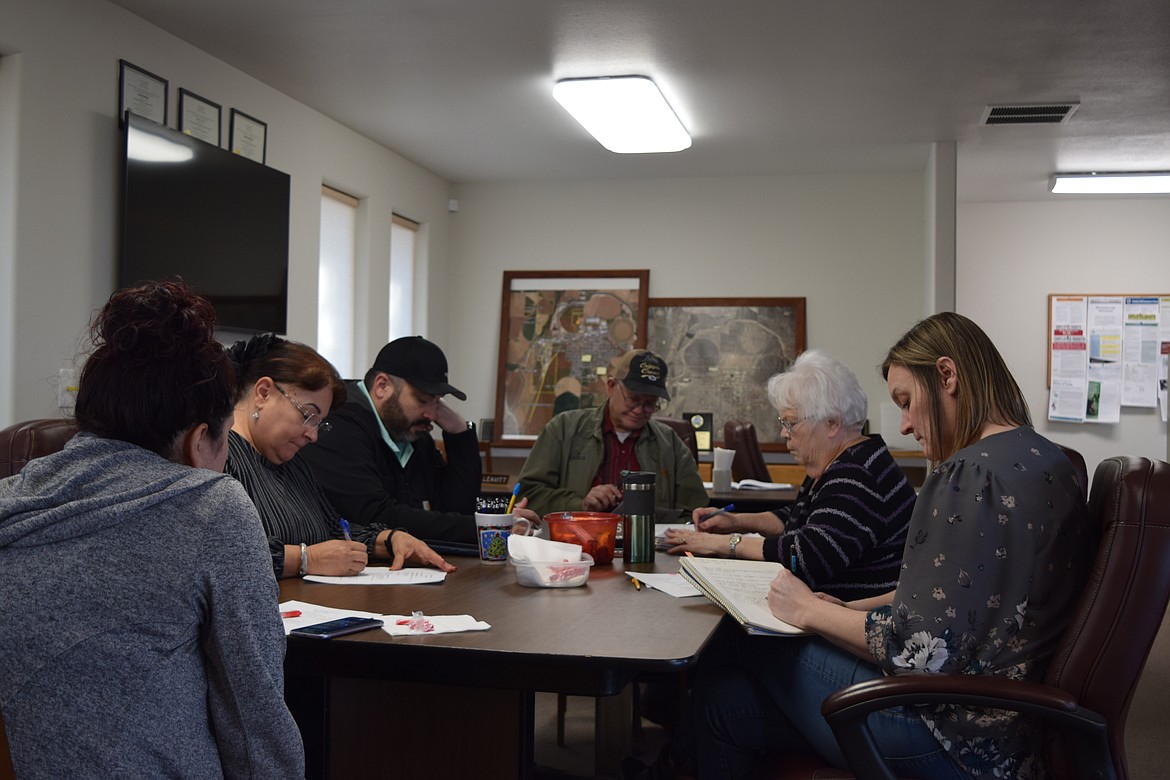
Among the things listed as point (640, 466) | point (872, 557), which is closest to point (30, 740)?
point (872, 557)

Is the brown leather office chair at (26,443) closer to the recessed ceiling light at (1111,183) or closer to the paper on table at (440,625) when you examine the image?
the paper on table at (440,625)

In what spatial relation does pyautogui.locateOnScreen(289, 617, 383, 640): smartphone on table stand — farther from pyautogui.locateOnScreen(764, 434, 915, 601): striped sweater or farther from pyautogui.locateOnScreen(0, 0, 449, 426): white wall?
pyautogui.locateOnScreen(0, 0, 449, 426): white wall

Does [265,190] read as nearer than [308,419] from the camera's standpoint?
No

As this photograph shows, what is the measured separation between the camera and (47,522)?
1187 millimetres

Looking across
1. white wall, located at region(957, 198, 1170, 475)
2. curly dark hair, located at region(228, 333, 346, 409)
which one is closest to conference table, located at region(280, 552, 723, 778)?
curly dark hair, located at region(228, 333, 346, 409)

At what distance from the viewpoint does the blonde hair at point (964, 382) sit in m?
1.89

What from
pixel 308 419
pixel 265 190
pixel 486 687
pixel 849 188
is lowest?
pixel 486 687

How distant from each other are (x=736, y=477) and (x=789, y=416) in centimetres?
312

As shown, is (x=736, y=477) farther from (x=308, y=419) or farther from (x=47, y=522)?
(x=47, y=522)

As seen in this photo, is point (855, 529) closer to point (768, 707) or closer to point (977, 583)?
point (768, 707)

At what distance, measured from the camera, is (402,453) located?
10.4 ft

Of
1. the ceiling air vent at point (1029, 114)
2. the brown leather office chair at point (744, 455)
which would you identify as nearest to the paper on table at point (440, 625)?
the brown leather office chair at point (744, 455)

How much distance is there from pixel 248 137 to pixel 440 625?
4274 mm

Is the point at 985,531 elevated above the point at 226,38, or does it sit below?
below
